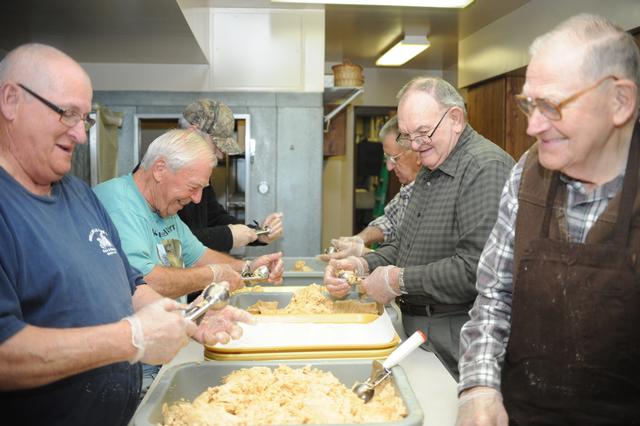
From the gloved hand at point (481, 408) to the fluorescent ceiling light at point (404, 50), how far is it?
558 centimetres

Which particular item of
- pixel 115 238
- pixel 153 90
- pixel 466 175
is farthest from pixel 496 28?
pixel 115 238

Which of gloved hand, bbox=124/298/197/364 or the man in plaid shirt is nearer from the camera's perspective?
gloved hand, bbox=124/298/197/364

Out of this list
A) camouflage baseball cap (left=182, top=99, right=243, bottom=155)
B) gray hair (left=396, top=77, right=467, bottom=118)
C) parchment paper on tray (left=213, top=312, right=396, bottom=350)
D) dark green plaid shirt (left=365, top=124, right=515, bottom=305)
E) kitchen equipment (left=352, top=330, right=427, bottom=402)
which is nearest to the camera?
kitchen equipment (left=352, top=330, right=427, bottom=402)

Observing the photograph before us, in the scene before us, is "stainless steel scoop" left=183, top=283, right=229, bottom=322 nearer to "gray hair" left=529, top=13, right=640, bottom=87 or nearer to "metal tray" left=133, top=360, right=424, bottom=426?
"metal tray" left=133, top=360, right=424, bottom=426

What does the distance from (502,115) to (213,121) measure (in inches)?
136

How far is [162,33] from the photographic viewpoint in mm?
3416

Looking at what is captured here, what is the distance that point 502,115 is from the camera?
5688 millimetres

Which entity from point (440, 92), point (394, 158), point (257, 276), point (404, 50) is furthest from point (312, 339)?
point (404, 50)

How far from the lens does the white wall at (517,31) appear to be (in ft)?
12.7

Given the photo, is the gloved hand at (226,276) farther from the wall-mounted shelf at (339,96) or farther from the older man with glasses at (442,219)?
the wall-mounted shelf at (339,96)

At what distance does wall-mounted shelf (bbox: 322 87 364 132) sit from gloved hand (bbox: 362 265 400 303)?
285cm

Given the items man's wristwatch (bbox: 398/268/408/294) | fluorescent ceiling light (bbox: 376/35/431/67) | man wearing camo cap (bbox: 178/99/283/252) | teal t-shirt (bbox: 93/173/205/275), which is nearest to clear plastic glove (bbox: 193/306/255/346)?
teal t-shirt (bbox: 93/173/205/275)

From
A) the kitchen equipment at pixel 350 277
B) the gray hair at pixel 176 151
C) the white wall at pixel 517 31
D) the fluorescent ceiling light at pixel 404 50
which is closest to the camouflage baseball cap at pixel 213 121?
the gray hair at pixel 176 151

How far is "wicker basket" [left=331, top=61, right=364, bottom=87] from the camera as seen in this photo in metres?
4.75
